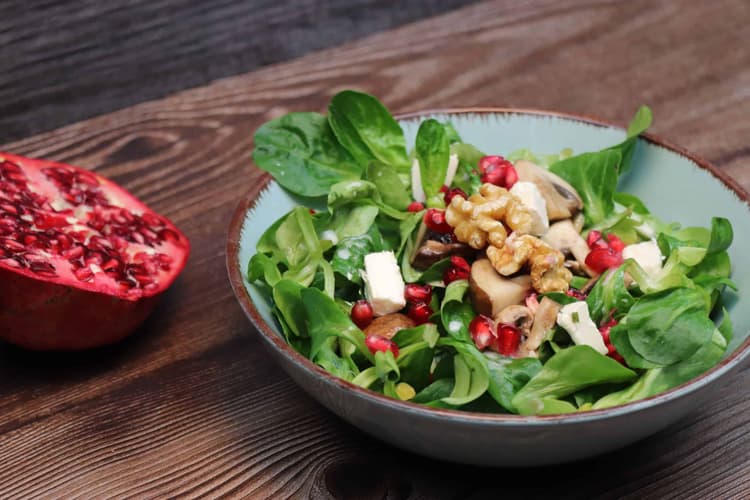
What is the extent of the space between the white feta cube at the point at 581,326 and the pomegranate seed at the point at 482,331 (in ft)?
0.44

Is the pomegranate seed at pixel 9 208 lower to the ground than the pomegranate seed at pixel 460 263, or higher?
higher

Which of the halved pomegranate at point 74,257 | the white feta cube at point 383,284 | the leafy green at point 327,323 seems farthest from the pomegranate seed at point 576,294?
the halved pomegranate at point 74,257

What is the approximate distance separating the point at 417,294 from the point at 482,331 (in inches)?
8.1

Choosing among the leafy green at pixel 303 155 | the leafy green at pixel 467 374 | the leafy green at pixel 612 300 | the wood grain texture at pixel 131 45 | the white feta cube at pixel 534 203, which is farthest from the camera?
the wood grain texture at pixel 131 45

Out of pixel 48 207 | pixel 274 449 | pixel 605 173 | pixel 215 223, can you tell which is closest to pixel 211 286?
pixel 215 223

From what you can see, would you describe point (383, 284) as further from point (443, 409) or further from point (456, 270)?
point (443, 409)

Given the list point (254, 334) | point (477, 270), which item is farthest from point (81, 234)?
point (477, 270)

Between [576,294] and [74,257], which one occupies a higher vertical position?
[74,257]

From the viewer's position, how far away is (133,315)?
2080mm

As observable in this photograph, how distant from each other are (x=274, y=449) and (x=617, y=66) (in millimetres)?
2132

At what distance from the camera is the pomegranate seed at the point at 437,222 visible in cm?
197

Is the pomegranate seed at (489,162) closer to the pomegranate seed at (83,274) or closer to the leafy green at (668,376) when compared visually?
the leafy green at (668,376)

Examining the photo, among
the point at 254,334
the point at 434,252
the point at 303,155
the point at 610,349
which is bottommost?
the point at 254,334

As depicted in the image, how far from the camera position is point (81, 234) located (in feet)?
6.98
